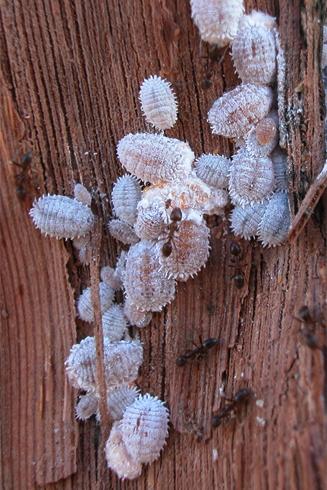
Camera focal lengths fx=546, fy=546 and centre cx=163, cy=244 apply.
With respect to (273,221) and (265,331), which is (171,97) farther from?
(265,331)

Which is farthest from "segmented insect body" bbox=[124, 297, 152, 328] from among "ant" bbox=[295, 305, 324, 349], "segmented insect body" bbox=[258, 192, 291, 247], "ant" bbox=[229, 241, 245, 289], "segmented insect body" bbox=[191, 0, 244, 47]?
"segmented insect body" bbox=[191, 0, 244, 47]

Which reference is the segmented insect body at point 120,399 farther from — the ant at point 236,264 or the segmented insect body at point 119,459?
the ant at point 236,264

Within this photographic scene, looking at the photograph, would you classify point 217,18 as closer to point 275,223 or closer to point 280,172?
point 280,172

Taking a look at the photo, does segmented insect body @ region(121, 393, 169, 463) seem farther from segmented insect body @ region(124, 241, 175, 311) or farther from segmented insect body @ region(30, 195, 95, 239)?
segmented insect body @ region(30, 195, 95, 239)

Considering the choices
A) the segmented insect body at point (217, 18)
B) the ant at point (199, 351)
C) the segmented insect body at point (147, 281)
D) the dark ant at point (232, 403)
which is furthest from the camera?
the segmented insect body at point (147, 281)

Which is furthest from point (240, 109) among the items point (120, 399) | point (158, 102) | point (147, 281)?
point (120, 399)

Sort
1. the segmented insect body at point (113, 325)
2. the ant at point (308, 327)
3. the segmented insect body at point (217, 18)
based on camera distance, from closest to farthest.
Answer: the ant at point (308, 327) → the segmented insect body at point (217, 18) → the segmented insect body at point (113, 325)

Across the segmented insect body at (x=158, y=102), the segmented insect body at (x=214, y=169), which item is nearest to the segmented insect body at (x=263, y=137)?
the segmented insect body at (x=214, y=169)

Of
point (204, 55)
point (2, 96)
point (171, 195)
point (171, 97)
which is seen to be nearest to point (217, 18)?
point (204, 55)
